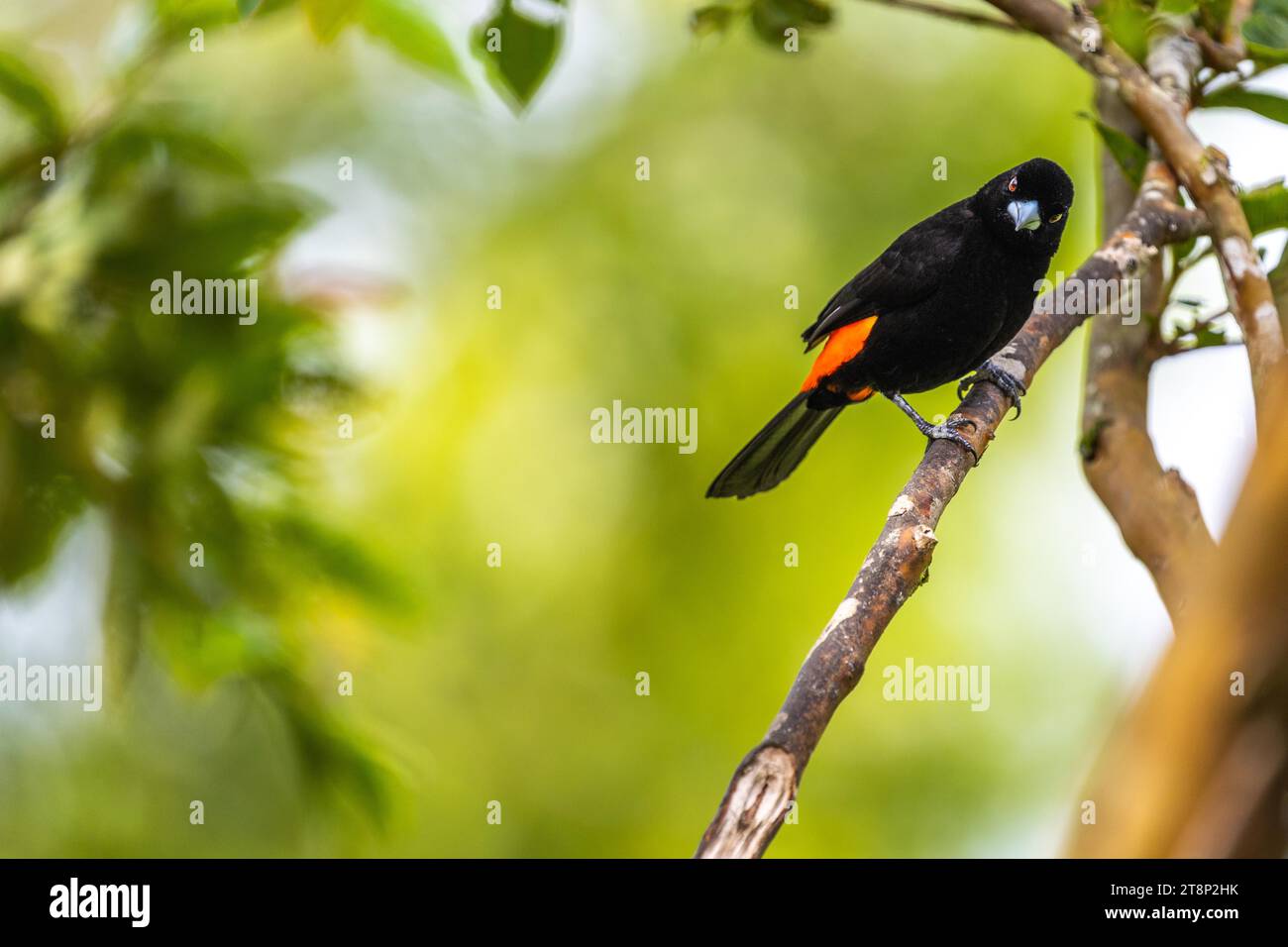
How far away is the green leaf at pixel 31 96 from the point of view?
3.33 m

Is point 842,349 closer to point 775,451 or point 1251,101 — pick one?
point 775,451

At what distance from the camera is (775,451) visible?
3.94 m

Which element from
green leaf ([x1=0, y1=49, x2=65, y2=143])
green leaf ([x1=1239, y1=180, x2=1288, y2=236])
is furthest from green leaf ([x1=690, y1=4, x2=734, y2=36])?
green leaf ([x1=0, y1=49, x2=65, y2=143])

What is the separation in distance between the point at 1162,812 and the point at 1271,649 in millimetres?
109

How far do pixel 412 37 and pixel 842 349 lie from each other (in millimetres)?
1545

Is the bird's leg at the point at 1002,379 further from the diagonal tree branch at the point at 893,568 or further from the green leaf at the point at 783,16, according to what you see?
the green leaf at the point at 783,16

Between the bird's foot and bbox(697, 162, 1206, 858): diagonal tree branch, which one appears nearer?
bbox(697, 162, 1206, 858): diagonal tree branch

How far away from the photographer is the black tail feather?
12.6 feet

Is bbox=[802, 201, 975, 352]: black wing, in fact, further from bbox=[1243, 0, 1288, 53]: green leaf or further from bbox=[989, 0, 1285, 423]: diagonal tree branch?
bbox=[1243, 0, 1288, 53]: green leaf

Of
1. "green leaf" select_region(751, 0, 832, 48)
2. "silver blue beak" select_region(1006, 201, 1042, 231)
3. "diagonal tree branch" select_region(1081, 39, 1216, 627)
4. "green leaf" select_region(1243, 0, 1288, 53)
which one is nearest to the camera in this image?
"diagonal tree branch" select_region(1081, 39, 1216, 627)

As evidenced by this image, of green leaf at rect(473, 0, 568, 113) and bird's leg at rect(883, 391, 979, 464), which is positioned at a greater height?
green leaf at rect(473, 0, 568, 113)

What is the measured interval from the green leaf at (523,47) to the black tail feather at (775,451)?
5.05ft

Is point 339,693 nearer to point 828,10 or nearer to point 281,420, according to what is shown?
point 281,420

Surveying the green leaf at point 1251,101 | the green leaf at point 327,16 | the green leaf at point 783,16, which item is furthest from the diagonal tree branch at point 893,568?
the green leaf at point 327,16
